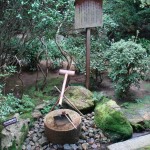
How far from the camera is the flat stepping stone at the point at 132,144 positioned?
5.40 meters

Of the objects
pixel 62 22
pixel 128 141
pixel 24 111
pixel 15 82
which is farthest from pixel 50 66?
pixel 128 141

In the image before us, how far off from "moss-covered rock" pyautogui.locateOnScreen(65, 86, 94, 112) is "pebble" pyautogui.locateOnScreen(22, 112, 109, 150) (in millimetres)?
379

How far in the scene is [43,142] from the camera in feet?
18.4

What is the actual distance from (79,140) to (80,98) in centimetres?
123

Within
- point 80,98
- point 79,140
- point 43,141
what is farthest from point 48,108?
point 79,140

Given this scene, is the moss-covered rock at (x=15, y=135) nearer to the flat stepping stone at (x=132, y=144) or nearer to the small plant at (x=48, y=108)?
the small plant at (x=48, y=108)

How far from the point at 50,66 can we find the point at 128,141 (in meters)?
4.44

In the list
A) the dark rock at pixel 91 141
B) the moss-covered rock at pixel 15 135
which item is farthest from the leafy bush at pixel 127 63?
the moss-covered rock at pixel 15 135

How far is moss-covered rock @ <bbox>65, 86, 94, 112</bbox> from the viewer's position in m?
6.53

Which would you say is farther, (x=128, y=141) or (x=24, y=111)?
(x=24, y=111)

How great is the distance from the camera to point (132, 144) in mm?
5500

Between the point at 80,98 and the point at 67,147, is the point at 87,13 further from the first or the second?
the point at 67,147

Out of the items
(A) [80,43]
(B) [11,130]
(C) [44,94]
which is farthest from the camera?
(A) [80,43]

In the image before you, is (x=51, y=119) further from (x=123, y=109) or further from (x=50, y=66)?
(x=50, y=66)
